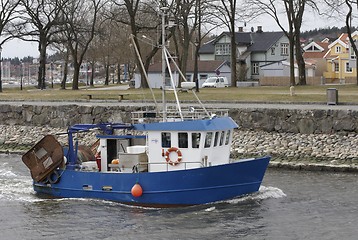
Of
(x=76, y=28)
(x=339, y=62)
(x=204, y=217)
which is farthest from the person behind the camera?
(x=339, y=62)

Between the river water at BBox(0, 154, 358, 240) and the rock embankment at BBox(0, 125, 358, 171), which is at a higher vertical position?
the rock embankment at BBox(0, 125, 358, 171)

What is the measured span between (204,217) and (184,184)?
181cm

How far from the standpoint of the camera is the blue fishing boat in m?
27.8

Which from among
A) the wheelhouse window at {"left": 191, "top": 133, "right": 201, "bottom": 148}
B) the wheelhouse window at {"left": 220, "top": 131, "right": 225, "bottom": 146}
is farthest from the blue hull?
the wheelhouse window at {"left": 220, "top": 131, "right": 225, "bottom": 146}

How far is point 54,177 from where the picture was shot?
30688 mm

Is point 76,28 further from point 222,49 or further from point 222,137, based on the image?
point 222,137

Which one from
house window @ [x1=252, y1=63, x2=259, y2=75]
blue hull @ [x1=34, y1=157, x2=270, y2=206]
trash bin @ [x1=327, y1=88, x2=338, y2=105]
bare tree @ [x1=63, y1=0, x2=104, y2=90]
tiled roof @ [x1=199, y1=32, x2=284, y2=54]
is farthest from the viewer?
tiled roof @ [x1=199, y1=32, x2=284, y2=54]

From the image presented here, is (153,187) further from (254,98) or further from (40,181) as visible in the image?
(254,98)

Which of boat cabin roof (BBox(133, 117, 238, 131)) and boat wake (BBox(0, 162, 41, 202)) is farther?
boat wake (BBox(0, 162, 41, 202))

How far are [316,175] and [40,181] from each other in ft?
38.0

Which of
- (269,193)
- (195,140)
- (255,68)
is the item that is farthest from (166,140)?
(255,68)

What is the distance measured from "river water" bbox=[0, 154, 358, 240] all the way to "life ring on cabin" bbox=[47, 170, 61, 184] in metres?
0.77

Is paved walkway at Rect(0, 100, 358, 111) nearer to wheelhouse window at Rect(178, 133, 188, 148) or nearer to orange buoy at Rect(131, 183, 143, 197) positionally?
wheelhouse window at Rect(178, 133, 188, 148)

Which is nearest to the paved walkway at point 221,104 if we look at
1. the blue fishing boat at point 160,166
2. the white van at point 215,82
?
the blue fishing boat at point 160,166
